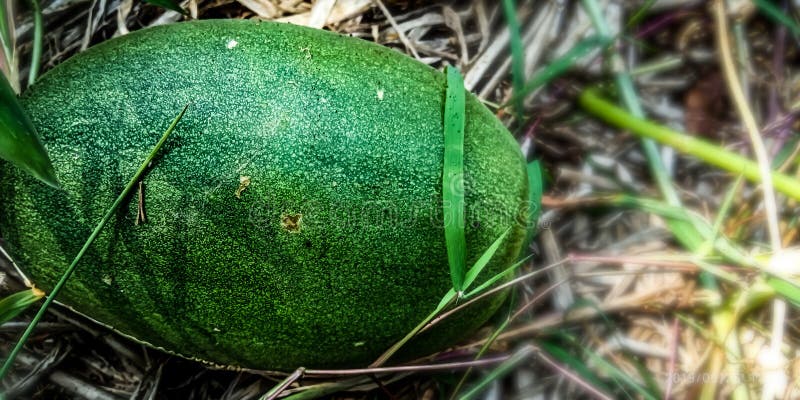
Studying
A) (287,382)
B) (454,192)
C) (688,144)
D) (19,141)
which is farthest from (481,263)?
(19,141)

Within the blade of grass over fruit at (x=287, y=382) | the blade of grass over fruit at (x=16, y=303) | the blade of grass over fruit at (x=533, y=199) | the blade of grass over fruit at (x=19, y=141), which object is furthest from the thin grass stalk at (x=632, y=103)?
the blade of grass over fruit at (x=16, y=303)

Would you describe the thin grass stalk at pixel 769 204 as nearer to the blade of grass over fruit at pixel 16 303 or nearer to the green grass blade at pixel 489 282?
the green grass blade at pixel 489 282

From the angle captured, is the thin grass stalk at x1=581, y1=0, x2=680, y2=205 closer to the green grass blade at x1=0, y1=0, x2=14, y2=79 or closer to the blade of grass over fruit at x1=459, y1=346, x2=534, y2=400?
the blade of grass over fruit at x1=459, y1=346, x2=534, y2=400

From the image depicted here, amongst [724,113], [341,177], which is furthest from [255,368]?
[724,113]

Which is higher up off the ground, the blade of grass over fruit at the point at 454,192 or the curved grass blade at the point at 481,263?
the blade of grass over fruit at the point at 454,192

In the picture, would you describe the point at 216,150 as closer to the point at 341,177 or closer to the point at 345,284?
the point at 341,177

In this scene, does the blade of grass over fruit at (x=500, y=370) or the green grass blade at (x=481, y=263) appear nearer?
the green grass blade at (x=481, y=263)

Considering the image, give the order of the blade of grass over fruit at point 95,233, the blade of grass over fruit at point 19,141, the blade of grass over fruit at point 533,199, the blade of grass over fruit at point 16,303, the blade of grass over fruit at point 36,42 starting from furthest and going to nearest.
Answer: the blade of grass over fruit at point 36,42, the blade of grass over fruit at point 533,199, the blade of grass over fruit at point 16,303, the blade of grass over fruit at point 95,233, the blade of grass over fruit at point 19,141
